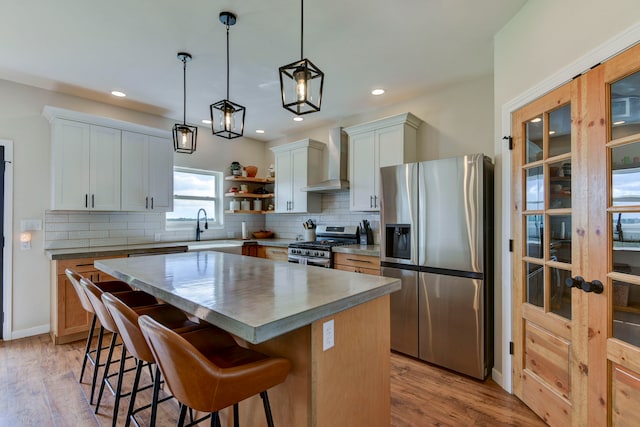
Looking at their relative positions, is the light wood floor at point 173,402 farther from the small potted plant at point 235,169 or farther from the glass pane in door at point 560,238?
the small potted plant at point 235,169

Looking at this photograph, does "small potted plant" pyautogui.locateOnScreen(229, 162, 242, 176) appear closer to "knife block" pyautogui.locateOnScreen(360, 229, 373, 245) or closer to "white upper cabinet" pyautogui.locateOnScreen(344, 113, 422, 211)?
"white upper cabinet" pyautogui.locateOnScreen(344, 113, 422, 211)

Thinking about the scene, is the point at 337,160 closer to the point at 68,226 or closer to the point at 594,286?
the point at 594,286

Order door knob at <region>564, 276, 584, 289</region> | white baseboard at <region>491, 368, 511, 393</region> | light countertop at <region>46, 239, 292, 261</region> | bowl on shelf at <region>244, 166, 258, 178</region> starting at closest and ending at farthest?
door knob at <region>564, 276, 584, 289</region>, white baseboard at <region>491, 368, 511, 393</region>, light countertop at <region>46, 239, 292, 261</region>, bowl on shelf at <region>244, 166, 258, 178</region>

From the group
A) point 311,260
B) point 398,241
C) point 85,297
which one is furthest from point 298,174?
point 85,297

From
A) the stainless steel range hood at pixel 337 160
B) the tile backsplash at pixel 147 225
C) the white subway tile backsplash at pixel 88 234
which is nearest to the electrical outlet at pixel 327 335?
the tile backsplash at pixel 147 225

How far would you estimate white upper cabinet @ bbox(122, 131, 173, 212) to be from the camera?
3918 mm

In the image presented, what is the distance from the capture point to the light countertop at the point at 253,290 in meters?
1.15

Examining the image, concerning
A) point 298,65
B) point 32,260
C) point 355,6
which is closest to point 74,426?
point 32,260

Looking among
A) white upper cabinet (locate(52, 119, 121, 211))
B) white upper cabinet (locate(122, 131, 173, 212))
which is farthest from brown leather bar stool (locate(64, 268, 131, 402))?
white upper cabinet (locate(122, 131, 173, 212))

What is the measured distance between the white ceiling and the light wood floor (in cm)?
280

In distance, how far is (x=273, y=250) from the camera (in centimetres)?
475

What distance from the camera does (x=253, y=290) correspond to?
1.56 meters

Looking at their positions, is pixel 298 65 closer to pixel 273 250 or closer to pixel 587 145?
pixel 587 145

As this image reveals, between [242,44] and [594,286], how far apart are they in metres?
2.97
